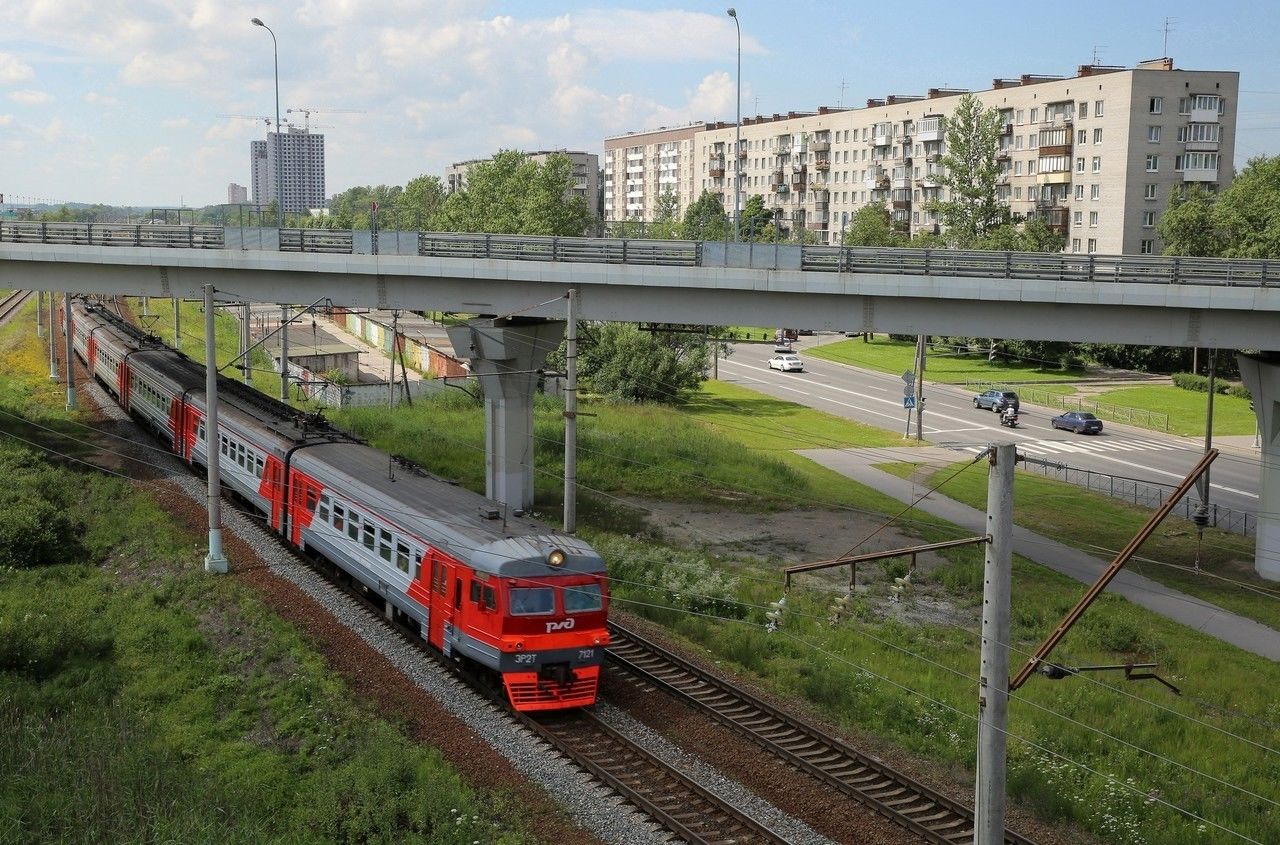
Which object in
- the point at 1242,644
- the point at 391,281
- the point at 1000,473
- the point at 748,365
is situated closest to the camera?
the point at 1000,473

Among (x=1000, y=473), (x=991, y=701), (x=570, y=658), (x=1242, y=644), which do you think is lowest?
(x=1242, y=644)

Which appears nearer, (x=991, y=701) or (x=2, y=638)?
(x=991, y=701)

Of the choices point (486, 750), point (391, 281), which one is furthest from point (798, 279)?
point (486, 750)

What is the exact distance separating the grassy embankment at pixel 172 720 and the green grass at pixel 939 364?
54386mm

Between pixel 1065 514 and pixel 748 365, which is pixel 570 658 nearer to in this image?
pixel 1065 514

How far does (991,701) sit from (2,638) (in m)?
16.4

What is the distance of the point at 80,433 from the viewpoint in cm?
4069

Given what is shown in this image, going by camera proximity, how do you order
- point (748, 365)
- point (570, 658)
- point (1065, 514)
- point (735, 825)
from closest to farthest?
point (735, 825), point (570, 658), point (1065, 514), point (748, 365)

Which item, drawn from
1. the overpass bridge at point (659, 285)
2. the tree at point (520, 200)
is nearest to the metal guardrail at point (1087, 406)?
the tree at point (520, 200)

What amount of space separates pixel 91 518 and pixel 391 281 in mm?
9778

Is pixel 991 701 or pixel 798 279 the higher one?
pixel 798 279

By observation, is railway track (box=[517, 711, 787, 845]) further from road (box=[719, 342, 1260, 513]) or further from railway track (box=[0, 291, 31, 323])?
railway track (box=[0, 291, 31, 323])

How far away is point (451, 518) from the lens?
19.7 meters

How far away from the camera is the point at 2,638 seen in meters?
19.6
